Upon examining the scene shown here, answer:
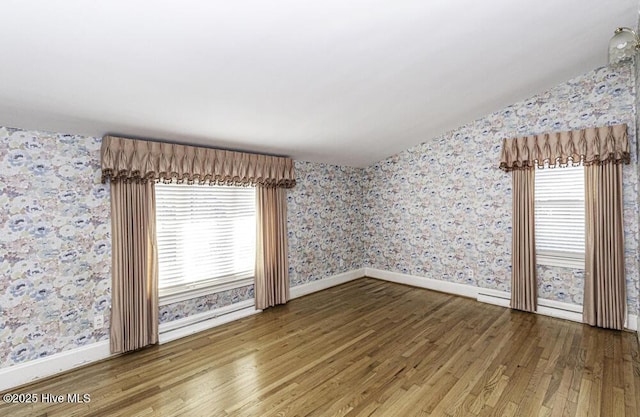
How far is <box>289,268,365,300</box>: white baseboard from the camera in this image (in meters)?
4.74

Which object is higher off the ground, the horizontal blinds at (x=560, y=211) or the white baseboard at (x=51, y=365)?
the horizontal blinds at (x=560, y=211)

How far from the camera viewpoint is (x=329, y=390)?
2387 mm

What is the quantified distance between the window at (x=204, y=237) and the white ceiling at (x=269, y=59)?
2.21ft

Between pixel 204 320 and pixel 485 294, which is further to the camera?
pixel 485 294

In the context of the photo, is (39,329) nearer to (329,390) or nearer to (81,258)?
(81,258)

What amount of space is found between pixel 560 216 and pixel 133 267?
4949 millimetres

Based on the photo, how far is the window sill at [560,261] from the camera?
3.71 metres

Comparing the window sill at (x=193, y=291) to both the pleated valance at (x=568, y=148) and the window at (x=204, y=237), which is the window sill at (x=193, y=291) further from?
the pleated valance at (x=568, y=148)

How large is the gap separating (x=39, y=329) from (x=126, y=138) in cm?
182

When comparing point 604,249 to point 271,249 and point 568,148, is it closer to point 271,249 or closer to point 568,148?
point 568,148

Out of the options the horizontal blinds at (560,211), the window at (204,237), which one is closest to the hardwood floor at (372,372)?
the window at (204,237)

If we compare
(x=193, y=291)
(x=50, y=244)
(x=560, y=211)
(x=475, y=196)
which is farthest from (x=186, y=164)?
(x=560, y=211)

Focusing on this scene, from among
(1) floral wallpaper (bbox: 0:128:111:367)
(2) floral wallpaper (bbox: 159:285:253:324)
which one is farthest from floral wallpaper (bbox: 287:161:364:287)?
(1) floral wallpaper (bbox: 0:128:111:367)

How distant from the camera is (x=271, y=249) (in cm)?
431
